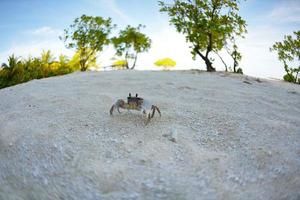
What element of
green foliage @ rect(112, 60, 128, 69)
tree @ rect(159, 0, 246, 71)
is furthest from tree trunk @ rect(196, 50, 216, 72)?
green foliage @ rect(112, 60, 128, 69)

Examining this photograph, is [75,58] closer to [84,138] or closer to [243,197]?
[84,138]

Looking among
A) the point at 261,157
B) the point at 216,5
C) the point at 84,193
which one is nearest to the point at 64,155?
the point at 84,193

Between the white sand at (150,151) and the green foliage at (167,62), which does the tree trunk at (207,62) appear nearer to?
the white sand at (150,151)

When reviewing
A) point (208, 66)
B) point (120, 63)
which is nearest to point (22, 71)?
point (208, 66)

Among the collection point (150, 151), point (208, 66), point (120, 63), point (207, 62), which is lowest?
point (150, 151)

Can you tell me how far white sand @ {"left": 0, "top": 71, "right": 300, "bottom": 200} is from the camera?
9.07 feet

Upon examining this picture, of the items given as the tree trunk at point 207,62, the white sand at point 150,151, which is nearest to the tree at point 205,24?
the tree trunk at point 207,62

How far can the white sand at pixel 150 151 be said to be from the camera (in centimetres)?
277

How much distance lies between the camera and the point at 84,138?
3555 millimetres

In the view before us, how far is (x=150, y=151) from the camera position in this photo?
3240 millimetres

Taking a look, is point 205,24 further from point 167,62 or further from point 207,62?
point 167,62

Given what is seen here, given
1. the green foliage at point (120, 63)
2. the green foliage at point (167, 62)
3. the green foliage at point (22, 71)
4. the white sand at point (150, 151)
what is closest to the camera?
the white sand at point (150, 151)

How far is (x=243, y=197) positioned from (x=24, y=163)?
2274 millimetres

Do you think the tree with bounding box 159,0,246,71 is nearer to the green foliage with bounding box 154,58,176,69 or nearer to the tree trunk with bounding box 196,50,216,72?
the tree trunk with bounding box 196,50,216,72
